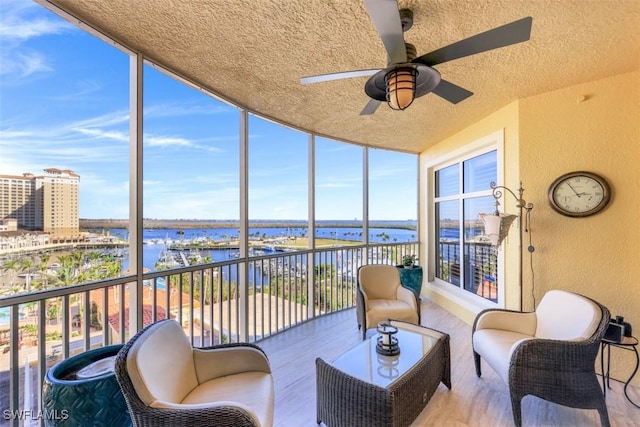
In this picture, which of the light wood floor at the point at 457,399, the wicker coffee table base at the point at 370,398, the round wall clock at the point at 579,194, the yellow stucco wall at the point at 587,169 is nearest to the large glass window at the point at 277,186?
the light wood floor at the point at 457,399

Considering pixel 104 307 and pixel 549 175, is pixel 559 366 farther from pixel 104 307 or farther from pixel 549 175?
pixel 104 307

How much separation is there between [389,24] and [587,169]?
103 inches

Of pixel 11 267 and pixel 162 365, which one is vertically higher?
pixel 11 267

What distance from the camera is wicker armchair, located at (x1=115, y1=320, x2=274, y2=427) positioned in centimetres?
126

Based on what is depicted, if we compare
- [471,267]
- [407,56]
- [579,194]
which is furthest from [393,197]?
[407,56]

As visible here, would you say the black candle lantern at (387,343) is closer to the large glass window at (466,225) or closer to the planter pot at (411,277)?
the large glass window at (466,225)

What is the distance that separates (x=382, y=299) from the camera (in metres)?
3.57

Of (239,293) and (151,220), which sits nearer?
(151,220)

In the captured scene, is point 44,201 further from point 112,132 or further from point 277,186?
point 277,186

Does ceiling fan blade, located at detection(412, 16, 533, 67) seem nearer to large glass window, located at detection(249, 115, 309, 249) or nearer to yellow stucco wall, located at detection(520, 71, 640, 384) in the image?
yellow stucco wall, located at detection(520, 71, 640, 384)

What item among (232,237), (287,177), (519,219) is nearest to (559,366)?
(519,219)

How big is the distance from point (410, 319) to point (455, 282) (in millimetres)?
1767

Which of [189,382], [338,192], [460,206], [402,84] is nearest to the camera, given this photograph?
[402,84]

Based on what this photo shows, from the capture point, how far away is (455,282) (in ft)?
14.7
